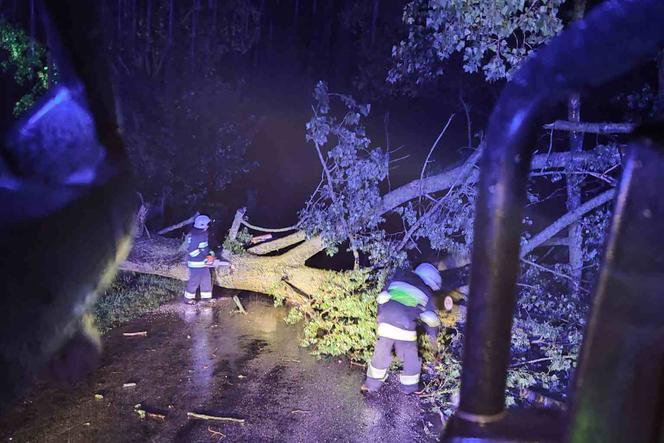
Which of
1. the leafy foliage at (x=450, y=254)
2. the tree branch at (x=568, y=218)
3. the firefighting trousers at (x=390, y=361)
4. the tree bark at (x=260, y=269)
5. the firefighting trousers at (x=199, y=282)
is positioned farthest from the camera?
the firefighting trousers at (x=199, y=282)

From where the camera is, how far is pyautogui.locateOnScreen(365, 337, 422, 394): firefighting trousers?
5.16 metres

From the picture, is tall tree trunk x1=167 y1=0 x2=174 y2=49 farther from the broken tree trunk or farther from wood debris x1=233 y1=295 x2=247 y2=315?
wood debris x1=233 y1=295 x2=247 y2=315

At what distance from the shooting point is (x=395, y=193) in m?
7.21

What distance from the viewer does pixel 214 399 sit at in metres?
4.97

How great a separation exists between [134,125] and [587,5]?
813 centimetres

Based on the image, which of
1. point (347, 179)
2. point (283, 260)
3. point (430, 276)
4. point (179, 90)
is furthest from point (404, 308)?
point (179, 90)

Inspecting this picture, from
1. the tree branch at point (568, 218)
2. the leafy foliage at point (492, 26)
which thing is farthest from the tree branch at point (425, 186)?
the leafy foliage at point (492, 26)

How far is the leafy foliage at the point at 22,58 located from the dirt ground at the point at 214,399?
5.11m

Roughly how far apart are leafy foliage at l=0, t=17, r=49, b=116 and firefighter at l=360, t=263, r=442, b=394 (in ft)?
23.7

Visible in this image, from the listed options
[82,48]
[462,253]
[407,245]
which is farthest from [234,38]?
[82,48]

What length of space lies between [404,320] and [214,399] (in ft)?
6.62

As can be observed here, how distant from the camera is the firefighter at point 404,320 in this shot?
197 inches

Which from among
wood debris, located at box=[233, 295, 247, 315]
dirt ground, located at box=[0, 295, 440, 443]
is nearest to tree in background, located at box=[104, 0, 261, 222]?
wood debris, located at box=[233, 295, 247, 315]

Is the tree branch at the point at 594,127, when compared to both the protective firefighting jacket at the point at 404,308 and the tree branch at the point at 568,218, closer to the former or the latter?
the tree branch at the point at 568,218
